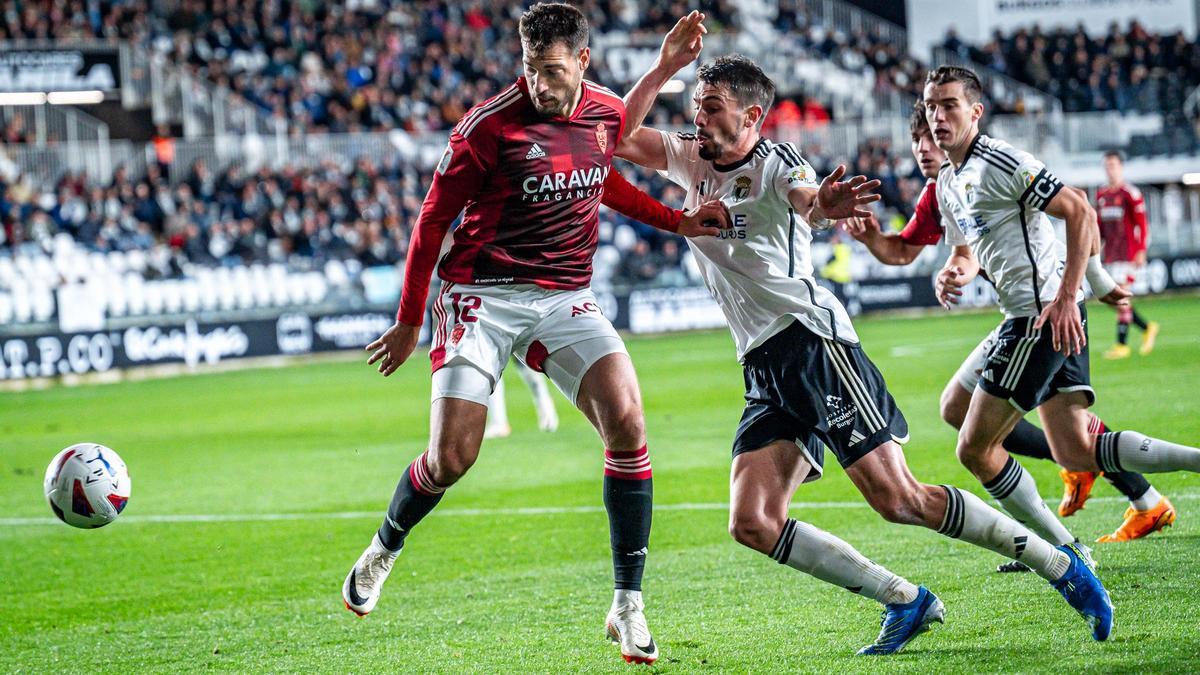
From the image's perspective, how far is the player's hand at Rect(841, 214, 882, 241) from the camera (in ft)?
18.7

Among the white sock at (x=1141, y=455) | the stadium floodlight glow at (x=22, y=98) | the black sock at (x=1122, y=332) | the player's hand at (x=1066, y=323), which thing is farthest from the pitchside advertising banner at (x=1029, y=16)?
the player's hand at (x=1066, y=323)

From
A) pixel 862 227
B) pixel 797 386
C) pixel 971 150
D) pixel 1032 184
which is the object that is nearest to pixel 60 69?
pixel 862 227

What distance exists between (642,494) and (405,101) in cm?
2669

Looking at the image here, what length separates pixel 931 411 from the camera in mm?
13086

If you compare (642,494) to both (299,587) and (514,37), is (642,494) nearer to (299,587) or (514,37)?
(299,587)

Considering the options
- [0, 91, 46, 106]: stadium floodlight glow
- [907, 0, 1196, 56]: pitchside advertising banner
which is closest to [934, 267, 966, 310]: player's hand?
[0, 91, 46, 106]: stadium floodlight glow

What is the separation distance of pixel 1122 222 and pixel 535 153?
11.8m

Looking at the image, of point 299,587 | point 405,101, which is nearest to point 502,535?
point 299,587

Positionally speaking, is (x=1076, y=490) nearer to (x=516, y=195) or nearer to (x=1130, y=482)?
(x=1130, y=482)

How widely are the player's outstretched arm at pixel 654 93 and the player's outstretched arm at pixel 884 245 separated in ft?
3.12

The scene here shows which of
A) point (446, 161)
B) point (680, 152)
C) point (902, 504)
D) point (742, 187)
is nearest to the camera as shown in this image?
point (902, 504)

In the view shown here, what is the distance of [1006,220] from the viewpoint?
6.06 m

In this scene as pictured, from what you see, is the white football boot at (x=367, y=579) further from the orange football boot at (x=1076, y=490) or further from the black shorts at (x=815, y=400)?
the orange football boot at (x=1076, y=490)

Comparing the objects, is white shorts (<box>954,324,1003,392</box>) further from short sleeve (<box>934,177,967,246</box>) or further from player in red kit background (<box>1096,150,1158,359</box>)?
player in red kit background (<box>1096,150,1158,359</box>)
